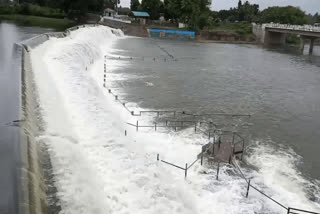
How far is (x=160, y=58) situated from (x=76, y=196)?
28.0 meters

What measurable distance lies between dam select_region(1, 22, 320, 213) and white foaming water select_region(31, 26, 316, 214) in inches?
1.2

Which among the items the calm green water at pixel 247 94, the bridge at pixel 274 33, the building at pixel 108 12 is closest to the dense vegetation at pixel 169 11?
the bridge at pixel 274 33

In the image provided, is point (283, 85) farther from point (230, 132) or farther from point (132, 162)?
point (132, 162)

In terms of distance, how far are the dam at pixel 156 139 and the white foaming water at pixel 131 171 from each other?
0.03m

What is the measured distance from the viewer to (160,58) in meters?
34.1

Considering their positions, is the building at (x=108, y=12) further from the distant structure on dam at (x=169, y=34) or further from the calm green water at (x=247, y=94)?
the calm green water at (x=247, y=94)

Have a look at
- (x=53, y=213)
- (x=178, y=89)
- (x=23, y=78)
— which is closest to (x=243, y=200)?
(x=53, y=213)

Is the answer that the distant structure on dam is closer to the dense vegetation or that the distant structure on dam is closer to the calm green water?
the dense vegetation

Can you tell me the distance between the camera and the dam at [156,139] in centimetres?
809

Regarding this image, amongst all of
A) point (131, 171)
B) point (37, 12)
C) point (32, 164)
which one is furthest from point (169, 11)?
point (32, 164)

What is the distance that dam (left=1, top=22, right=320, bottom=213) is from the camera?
8.09 meters

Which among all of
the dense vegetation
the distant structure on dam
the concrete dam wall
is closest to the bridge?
the dense vegetation

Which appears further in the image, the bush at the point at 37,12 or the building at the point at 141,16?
the bush at the point at 37,12

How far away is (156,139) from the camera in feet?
39.1
